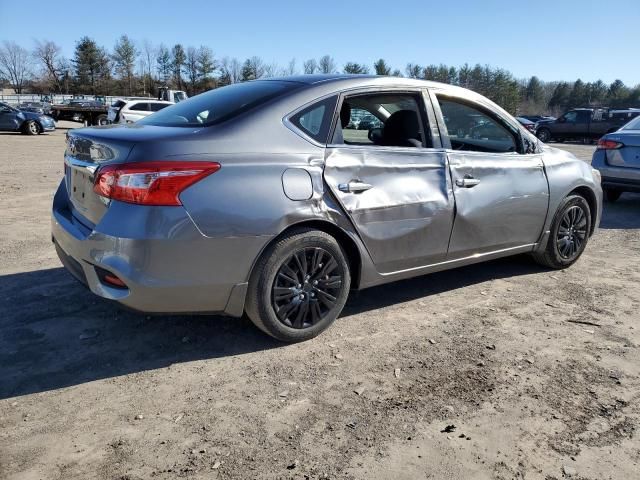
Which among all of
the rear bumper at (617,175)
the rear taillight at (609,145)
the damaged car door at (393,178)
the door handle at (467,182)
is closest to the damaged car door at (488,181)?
the door handle at (467,182)

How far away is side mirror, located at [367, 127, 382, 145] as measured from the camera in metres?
3.92

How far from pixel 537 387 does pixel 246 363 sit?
1.69 meters

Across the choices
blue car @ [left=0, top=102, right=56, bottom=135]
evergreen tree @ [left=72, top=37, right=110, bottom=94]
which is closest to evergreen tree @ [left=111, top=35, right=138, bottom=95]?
evergreen tree @ [left=72, top=37, right=110, bottom=94]

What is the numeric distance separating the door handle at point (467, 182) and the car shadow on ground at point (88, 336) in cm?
99

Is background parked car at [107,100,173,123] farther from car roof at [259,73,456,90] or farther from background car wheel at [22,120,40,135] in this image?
car roof at [259,73,456,90]

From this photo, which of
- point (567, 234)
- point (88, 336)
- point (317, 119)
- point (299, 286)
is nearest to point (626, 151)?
point (567, 234)

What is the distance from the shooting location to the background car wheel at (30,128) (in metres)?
23.5

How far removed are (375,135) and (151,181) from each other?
6.03ft

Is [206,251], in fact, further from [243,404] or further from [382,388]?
[382,388]

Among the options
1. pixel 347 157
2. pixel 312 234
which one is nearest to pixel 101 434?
pixel 312 234

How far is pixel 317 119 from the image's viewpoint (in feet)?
11.1

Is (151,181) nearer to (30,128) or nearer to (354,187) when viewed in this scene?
(354,187)

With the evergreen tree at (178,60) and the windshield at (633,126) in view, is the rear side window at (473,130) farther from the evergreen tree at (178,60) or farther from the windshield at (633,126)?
the evergreen tree at (178,60)

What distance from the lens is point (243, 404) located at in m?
2.78
